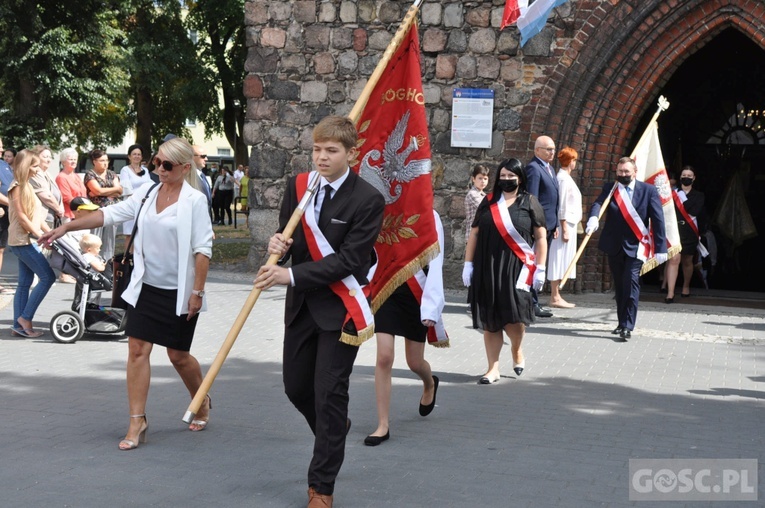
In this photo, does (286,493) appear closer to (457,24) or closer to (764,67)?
(457,24)

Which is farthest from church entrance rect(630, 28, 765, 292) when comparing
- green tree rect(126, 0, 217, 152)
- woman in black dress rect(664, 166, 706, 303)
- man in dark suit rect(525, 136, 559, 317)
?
green tree rect(126, 0, 217, 152)

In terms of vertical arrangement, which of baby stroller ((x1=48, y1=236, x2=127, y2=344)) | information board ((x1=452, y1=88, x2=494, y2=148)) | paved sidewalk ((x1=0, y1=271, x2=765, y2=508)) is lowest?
paved sidewalk ((x1=0, y1=271, x2=765, y2=508))

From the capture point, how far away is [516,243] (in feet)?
28.0

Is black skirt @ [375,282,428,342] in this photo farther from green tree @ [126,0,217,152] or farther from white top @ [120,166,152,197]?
green tree @ [126,0,217,152]

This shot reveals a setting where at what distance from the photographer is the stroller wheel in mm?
10055

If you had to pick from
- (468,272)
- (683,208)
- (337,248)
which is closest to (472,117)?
(683,208)

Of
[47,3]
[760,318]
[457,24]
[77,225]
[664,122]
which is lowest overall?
[760,318]

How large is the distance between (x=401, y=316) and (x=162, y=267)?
153 cm

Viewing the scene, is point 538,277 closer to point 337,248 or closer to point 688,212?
point 337,248

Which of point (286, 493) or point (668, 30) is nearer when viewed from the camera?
point (286, 493)

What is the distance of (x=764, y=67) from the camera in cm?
1703

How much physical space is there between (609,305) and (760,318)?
5.88 ft

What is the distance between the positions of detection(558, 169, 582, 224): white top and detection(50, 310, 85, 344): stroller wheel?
6058mm

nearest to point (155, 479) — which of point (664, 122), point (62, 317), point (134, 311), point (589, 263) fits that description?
point (134, 311)
